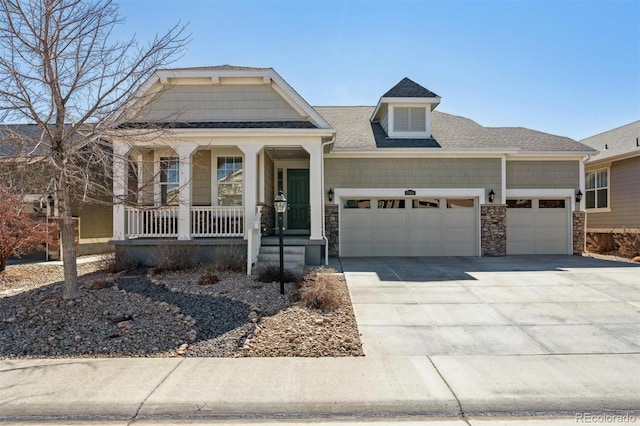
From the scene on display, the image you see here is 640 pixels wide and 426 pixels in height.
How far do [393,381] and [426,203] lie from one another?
9.99m

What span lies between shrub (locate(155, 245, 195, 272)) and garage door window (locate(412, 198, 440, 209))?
7659 mm

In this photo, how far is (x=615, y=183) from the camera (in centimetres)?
1548

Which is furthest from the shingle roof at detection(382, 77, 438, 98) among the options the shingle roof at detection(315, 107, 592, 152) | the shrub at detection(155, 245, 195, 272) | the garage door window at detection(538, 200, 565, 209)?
the shrub at detection(155, 245, 195, 272)

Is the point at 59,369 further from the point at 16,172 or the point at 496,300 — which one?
the point at 496,300

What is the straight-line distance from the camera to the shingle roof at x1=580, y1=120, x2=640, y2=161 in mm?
14953

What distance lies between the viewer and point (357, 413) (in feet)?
12.3

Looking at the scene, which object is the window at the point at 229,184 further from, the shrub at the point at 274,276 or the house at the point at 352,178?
the shrub at the point at 274,276

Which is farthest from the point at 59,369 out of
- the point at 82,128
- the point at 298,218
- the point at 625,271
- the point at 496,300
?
the point at 625,271

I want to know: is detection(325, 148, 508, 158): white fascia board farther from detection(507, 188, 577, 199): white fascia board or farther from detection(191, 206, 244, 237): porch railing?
detection(191, 206, 244, 237): porch railing

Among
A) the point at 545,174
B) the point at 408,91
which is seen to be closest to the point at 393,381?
the point at 408,91

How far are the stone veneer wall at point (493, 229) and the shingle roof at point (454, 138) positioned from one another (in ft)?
7.03

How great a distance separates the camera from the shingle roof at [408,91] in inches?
560

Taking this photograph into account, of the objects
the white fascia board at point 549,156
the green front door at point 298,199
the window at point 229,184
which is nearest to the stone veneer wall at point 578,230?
the white fascia board at point 549,156

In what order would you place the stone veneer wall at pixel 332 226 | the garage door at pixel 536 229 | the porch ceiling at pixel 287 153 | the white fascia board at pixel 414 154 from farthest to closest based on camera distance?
1. the garage door at pixel 536 229
2. the stone veneer wall at pixel 332 226
3. the white fascia board at pixel 414 154
4. the porch ceiling at pixel 287 153
